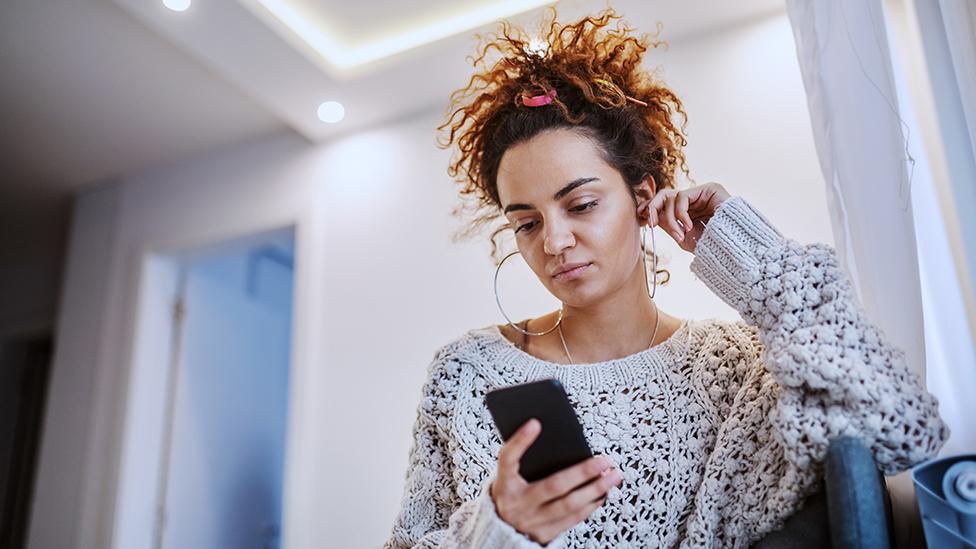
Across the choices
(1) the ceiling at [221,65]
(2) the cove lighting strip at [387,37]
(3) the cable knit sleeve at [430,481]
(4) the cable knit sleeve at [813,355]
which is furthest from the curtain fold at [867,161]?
(2) the cove lighting strip at [387,37]

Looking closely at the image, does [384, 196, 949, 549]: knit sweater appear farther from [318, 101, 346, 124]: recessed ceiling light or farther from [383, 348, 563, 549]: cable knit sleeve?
[318, 101, 346, 124]: recessed ceiling light

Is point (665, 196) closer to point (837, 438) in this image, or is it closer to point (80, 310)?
point (837, 438)

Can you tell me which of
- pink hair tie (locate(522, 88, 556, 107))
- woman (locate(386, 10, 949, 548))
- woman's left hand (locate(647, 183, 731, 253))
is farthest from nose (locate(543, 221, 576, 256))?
pink hair tie (locate(522, 88, 556, 107))

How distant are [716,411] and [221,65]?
5.94 ft

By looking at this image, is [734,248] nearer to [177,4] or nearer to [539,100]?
[539,100]

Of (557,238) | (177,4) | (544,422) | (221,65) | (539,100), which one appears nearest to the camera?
(544,422)

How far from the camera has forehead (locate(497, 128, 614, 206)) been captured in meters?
1.29

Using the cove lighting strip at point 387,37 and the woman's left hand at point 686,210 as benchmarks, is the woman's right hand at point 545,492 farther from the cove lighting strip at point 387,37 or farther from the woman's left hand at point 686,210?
the cove lighting strip at point 387,37

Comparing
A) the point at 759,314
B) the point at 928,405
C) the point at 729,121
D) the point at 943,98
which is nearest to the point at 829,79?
the point at 943,98

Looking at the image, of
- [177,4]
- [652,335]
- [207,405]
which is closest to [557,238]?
[652,335]

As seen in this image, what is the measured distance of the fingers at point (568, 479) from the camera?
880mm

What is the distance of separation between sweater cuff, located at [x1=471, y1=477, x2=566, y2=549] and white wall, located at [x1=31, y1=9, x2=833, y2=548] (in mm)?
1158

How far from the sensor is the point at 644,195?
138cm

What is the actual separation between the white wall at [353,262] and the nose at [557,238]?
0.82 meters
